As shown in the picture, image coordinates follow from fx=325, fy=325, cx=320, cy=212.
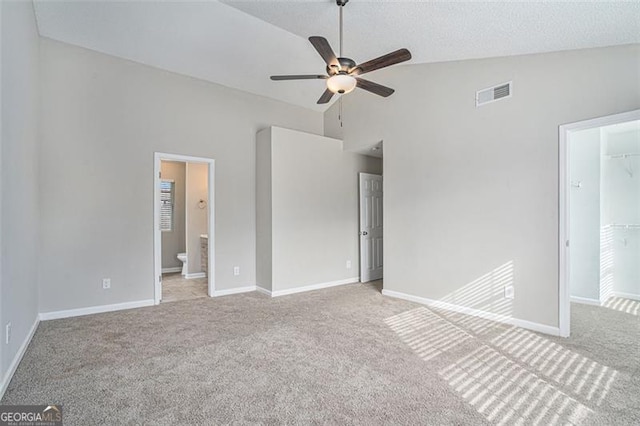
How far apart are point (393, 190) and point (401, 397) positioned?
3033 mm

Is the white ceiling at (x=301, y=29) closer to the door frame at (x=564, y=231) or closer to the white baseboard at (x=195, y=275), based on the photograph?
the door frame at (x=564, y=231)

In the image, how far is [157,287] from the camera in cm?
431

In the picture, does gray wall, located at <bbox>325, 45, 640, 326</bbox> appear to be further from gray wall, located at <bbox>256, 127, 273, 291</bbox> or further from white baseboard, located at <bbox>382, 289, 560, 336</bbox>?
gray wall, located at <bbox>256, 127, 273, 291</bbox>

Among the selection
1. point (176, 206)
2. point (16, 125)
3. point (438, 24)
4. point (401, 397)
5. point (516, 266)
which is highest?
point (438, 24)

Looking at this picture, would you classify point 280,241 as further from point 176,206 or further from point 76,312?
point 176,206

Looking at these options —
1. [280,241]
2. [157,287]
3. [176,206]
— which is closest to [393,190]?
[280,241]

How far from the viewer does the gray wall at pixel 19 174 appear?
7.10 feet

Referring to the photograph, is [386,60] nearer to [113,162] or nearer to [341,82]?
[341,82]

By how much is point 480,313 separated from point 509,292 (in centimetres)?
43

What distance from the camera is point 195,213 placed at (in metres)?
6.43

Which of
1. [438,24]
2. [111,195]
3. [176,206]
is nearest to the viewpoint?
[438,24]

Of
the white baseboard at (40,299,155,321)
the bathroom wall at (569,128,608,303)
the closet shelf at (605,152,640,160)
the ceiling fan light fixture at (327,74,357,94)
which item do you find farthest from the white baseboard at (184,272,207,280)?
the closet shelf at (605,152,640,160)

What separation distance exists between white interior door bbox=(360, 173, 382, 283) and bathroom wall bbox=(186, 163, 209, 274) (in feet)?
10.3

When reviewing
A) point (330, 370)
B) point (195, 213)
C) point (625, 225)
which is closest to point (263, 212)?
point (195, 213)
